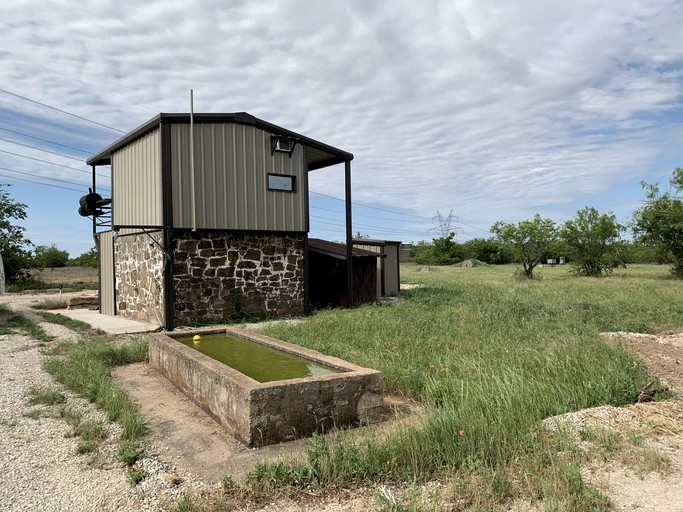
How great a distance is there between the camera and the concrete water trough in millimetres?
4906

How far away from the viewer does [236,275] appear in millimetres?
13828

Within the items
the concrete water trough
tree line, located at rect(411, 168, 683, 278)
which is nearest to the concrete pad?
the concrete water trough

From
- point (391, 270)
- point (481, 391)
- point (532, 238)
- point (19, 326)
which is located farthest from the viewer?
point (532, 238)

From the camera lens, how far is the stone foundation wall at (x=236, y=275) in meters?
12.9

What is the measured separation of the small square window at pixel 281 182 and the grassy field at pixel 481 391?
4.42 meters

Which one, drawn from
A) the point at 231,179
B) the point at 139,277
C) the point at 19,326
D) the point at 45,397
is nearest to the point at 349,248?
the point at 231,179

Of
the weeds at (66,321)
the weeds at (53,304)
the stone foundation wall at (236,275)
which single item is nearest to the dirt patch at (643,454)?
the stone foundation wall at (236,275)

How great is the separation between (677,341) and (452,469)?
7409mm

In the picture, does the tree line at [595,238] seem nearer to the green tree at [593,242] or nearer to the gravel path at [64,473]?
the green tree at [593,242]

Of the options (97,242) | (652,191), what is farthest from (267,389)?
(652,191)

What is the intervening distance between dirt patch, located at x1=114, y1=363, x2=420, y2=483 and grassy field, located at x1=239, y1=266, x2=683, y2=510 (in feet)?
1.31

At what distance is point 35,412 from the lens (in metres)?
5.84

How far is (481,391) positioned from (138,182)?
459 inches

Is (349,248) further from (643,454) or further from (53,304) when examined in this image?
(643,454)
